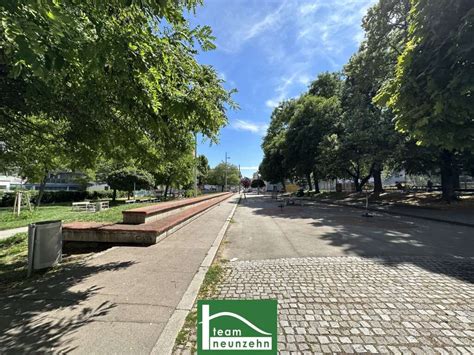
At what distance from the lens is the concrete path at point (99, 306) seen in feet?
9.32

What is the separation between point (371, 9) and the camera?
20703 millimetres

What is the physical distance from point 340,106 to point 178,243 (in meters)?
28.5

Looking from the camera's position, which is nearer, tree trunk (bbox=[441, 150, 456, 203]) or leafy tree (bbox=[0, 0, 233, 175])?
leafy tree (bbox=[0, 0, 233, 175])

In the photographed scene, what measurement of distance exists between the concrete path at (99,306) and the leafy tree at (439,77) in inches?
260

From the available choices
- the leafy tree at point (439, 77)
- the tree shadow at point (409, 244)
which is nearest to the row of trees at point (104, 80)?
the leafy tree at point (439, 77)

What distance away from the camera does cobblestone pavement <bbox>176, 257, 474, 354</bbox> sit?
9.52 feet

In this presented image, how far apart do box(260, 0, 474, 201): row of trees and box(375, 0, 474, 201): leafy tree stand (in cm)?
2

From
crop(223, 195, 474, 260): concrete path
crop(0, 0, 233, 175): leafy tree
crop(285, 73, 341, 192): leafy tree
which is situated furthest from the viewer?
crop(285, 73, 341, 192): leafy tree

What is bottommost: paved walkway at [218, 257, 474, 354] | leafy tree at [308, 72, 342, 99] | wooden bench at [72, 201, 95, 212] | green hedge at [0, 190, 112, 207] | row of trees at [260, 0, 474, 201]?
paved walkway at [218, 257, 474, 354]

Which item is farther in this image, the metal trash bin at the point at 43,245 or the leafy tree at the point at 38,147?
the leafy tree at the point at 38,147

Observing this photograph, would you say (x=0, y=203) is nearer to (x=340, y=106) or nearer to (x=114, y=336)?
(x=114, y=336)

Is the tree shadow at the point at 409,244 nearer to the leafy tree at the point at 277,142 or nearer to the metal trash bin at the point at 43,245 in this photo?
the metal trash bin at the point at 43,245

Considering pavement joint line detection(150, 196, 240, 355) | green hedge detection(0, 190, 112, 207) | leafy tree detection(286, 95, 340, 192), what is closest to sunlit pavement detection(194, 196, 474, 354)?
pavement joint line detection(150, 196, 240, 355)

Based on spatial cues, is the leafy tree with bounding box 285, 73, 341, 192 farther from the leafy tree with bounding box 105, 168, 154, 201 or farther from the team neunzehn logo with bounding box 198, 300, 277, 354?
the team neunzehn logo with bounding box 198, 300, 277, 354
